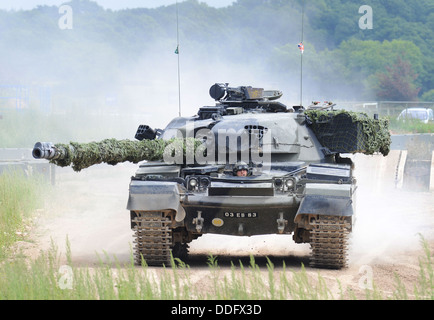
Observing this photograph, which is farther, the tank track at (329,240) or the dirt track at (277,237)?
the dirt track at (277,237)

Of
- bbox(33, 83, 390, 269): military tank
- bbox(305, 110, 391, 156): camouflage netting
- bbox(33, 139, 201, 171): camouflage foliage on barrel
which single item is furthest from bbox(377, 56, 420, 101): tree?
bbox(33, 139, 201, 171): camouflage foliage on barrel

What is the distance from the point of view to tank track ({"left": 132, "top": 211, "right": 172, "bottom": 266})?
10.4 m

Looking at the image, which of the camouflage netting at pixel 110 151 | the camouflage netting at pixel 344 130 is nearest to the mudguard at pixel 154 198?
the camouflage netting at pixel 110 151

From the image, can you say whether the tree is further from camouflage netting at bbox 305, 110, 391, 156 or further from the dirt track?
camouflage netting at bbox 305, 110, 391, 156

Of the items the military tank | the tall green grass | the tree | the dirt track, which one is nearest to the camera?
the military tank

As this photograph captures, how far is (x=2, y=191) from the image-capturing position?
13.9 m

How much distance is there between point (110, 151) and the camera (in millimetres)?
9516

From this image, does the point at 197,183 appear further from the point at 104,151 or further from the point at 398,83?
the point at 398,83

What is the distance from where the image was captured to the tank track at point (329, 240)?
10008mm

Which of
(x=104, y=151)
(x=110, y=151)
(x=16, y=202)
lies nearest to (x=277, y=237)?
(x=16, y=202)

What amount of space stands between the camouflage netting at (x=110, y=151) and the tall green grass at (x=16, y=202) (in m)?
2.42

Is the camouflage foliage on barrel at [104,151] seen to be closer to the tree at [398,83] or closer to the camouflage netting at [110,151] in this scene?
the camouflage netting at [110,151]

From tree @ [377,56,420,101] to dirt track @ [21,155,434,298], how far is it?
3288cm
